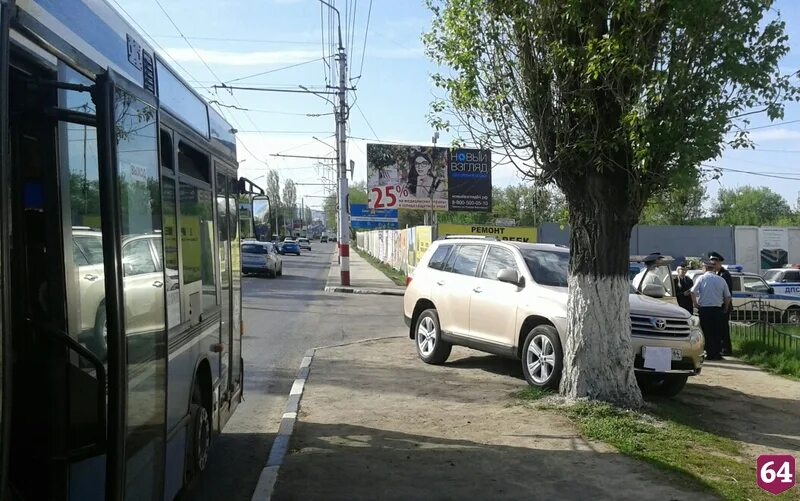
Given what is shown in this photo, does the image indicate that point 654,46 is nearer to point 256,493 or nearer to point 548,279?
point 548,279

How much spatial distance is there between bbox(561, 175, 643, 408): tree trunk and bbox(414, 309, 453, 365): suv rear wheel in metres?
3.42

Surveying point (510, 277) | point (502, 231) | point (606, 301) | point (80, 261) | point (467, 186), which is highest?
point (467, 186)

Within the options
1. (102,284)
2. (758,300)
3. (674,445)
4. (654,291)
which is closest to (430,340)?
(654,291)

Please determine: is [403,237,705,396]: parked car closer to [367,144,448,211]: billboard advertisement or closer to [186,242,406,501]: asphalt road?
[186,242,406,501]: asphalt road

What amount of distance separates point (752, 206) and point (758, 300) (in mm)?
102530

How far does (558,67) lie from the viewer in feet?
24.7

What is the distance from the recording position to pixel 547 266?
1025cm

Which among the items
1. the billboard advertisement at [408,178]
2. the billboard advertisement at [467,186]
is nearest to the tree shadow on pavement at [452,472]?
the billboard advertisement at [408,178]

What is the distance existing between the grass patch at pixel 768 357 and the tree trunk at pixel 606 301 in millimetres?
4401

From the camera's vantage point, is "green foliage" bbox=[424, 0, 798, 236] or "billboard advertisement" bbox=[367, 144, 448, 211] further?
"billboard advertisement" bbox=[367, 144, 448, 211]

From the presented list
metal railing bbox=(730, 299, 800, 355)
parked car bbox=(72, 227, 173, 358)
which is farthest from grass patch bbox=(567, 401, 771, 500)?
metal railing bbox=(730, 299, 800, 355)

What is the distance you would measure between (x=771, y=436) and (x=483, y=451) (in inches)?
115

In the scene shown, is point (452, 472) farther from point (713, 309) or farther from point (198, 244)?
point (713, 309)

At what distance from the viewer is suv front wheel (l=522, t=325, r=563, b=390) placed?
8.73 metres
